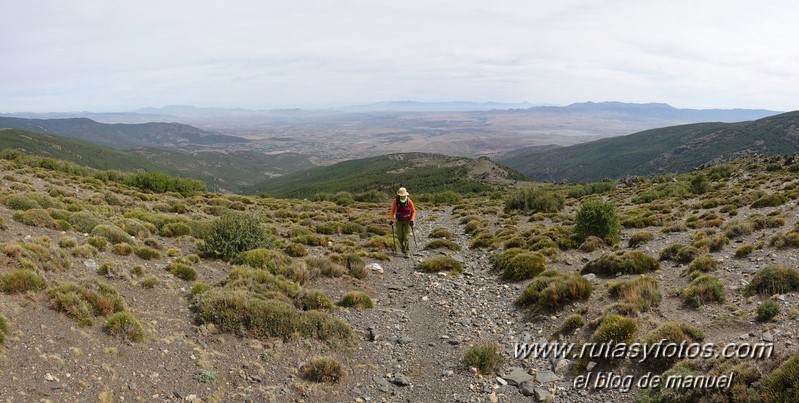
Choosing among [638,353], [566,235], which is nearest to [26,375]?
[638,353]

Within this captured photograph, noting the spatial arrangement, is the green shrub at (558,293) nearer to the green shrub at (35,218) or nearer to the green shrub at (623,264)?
the green shrub at (623,264)

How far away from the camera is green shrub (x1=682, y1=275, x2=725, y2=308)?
950 centimetres

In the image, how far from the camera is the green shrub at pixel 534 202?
34875mm

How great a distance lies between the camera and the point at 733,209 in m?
21.2

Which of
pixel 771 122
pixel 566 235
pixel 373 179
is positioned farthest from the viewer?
pixel 771 122

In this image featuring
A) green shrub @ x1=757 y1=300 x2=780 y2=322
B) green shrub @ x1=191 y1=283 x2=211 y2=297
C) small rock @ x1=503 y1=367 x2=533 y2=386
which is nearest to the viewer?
green shrub @ x1=757 y1=300 x2=780 y2=322

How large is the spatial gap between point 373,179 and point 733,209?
12236cm

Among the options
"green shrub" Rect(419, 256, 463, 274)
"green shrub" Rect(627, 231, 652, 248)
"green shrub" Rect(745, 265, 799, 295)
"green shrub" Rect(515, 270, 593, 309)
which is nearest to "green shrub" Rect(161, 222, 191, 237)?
"green shrub" Rect(419, 256, 463, 274)

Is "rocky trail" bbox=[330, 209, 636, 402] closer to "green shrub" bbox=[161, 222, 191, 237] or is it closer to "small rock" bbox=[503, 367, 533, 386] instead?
"small rock" bbox=[503, 367, 533, 386]

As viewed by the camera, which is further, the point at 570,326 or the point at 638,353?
the point at 570,326

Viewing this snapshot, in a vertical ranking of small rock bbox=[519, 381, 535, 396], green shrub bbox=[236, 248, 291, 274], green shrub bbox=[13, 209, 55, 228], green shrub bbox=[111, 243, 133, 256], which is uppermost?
green shrub bbox=[13, 209, 55, 228]

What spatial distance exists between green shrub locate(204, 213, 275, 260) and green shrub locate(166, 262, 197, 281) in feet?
8.31

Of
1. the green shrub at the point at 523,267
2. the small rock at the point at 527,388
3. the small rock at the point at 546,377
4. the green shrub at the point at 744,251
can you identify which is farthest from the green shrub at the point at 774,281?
the green shrub at the point at 523,267

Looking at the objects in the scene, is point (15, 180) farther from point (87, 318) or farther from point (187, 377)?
point (187, 377)
